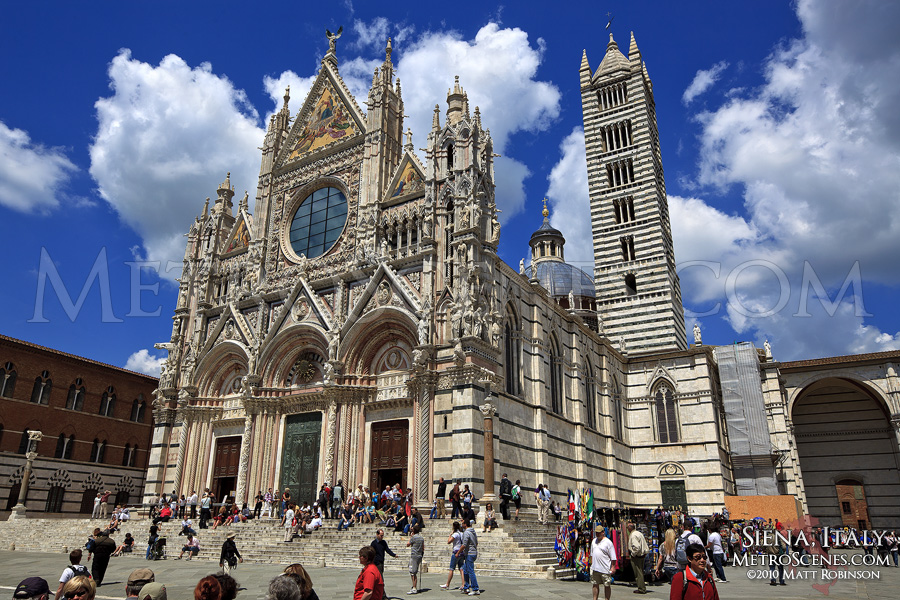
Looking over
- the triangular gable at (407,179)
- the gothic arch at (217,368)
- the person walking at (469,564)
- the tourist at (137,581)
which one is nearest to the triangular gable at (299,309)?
the gothic arch at (217,368)

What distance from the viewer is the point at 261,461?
2533cm

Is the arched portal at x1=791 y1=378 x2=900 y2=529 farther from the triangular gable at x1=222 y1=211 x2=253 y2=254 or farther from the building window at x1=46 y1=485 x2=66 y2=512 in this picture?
the building window at x1=46 y1=485 x2=66 y2=512

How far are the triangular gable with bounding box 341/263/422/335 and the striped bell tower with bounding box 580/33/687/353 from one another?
58.4 feet

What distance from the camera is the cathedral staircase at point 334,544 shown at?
15336 millimetres

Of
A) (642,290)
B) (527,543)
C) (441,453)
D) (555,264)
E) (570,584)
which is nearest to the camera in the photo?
(570,584)

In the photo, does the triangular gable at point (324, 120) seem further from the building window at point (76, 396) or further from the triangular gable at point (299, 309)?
the building window at point (76, 396)

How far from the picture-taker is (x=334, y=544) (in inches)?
699

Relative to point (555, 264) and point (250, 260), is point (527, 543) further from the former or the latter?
point (555, 264)

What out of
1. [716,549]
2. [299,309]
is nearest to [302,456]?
[299,309]

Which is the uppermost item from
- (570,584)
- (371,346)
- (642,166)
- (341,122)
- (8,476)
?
(642,166)

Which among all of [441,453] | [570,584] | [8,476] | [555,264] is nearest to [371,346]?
[441,453]

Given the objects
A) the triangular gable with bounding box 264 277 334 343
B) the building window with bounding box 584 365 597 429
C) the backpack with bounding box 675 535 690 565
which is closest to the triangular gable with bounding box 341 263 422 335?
Answer: the triangular gable with bounding box 264 277 334 343

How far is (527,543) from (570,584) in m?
3.14

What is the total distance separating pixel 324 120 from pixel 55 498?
23.3m
